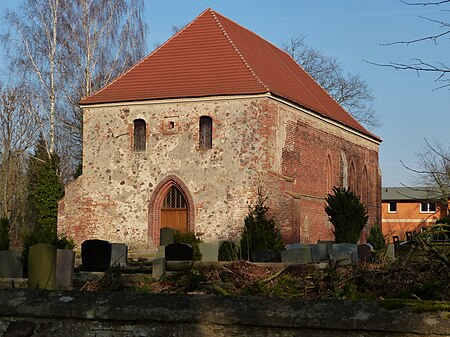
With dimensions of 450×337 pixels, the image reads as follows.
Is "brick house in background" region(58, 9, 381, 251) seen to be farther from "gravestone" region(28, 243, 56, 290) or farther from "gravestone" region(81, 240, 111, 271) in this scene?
"gravestone" region(28, 243, 56, 290)

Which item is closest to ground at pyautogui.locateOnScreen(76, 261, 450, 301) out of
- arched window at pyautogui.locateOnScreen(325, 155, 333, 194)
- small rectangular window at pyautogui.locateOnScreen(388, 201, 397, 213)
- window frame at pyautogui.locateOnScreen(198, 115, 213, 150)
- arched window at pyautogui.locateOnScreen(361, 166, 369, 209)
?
window frame at pyautogui.locateOnScreen(198, 115, 213, 150)

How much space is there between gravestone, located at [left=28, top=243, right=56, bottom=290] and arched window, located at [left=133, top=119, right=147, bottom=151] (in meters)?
22.8

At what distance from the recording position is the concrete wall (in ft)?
92.1

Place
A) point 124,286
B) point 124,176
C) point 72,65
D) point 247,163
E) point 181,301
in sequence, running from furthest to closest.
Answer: point 72,65
point 124,176
point 247,163
point 124,286
point 181,301

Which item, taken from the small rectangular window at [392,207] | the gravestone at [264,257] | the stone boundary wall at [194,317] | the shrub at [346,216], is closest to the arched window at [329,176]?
the shrub at [346,216]

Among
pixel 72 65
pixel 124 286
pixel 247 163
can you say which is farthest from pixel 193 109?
pixel 124 286

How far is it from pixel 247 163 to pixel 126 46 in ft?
51.4

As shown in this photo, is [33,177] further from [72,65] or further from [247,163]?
[247,163]

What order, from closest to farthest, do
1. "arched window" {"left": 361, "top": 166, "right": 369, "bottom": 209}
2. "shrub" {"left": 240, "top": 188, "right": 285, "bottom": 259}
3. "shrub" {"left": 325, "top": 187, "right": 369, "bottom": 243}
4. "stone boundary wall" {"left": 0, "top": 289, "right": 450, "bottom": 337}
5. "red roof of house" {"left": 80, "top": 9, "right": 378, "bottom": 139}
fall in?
"stone boundary wall" {"left": 0, "top": 289, "right": 450, "bottom": 337} < "shrub" {"left": 240, "top": 188, "right": 285, "bottom": 259} < "shrub" {"left": 325, "top": 187, "right": 369, "bottom": 243} < "red roof of house" {"left": 80, "top": 9, "right": 378, "bottom": 139} < "arched window" {"left": 361, "top": 166, "right": 369, "bottom": 209}

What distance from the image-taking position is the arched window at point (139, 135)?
30.1 metres

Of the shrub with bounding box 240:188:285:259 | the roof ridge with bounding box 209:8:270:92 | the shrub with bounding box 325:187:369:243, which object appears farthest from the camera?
the roof ridge with bounding box 209:8:270:92

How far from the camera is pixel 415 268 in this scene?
6.86 metres

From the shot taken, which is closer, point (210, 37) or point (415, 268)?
point (415, 268)

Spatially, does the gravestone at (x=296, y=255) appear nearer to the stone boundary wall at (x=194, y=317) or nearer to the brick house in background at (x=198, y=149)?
the stone boundary wall at (x=194, y=317)
